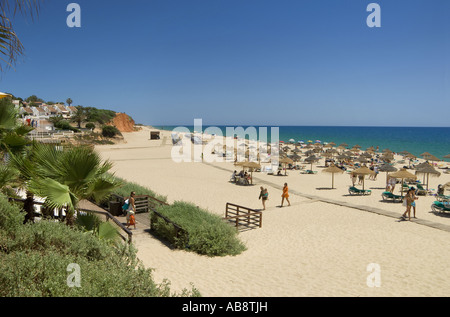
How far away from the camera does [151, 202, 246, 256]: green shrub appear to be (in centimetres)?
771

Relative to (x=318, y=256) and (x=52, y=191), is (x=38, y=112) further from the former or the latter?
(x=318, y=256)

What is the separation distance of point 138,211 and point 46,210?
562 cm

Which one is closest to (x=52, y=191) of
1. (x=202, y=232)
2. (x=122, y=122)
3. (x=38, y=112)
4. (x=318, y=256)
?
(x=202, y=232)

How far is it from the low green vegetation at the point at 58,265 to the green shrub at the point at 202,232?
10.5 feet

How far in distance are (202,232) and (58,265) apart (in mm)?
4689

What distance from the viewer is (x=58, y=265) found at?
11.3ft

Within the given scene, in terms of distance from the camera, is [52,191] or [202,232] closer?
[52,191]

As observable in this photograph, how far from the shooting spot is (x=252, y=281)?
238 inches

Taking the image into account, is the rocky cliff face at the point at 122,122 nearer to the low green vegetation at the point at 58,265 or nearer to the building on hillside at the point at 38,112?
the building on hillside at the point at 38,112

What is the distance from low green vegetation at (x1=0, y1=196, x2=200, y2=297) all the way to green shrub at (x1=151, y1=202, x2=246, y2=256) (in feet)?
10.5

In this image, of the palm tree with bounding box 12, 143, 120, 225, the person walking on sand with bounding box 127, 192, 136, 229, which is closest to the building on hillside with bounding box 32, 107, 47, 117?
the person walking on sand with bounding box 127, 192, 136, 229

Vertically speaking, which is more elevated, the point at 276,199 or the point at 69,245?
the point at 69,245

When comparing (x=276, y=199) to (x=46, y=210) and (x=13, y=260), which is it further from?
(x=13, y=260)
